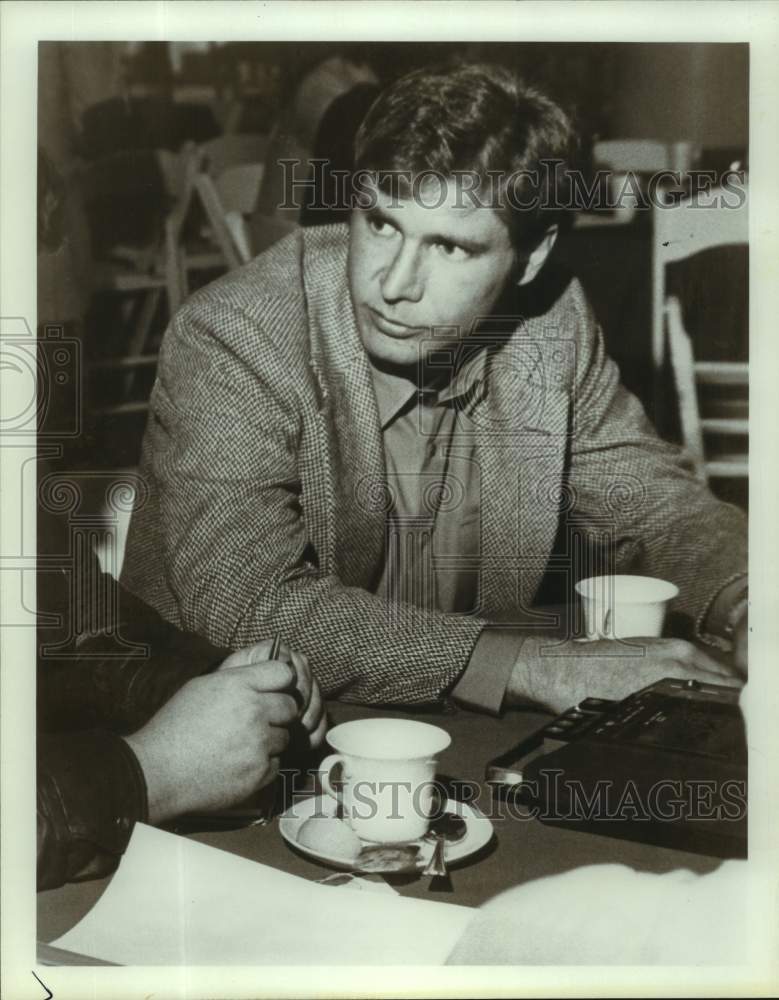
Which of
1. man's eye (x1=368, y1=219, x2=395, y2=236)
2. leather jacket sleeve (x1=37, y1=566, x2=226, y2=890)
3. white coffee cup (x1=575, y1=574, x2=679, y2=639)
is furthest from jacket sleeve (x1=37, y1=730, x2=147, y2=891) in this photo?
man's eye (x1=368, y1=219, x2=395, y2=236)

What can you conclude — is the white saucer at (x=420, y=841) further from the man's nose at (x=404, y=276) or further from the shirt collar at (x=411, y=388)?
the man's nose at (x=404, y=276)

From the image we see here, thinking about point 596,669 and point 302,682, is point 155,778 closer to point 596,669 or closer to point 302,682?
point 302,682

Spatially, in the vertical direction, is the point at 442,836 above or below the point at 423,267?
below

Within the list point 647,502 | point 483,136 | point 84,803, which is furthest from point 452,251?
point 84,803

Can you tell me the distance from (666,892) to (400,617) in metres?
0.45

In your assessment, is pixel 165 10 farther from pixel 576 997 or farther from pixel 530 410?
pixel 576 997

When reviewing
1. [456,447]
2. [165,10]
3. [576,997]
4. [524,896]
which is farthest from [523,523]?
[165,10]

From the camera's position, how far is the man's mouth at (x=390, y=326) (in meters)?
1.28

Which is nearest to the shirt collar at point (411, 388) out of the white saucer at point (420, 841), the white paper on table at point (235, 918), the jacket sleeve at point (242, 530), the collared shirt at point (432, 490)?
the collared shirt at point (432, 490)

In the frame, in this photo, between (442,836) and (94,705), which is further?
(94,705)

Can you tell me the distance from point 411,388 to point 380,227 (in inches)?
7.9

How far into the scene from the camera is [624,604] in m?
1.30

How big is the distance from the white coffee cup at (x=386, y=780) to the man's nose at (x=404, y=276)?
521 mm

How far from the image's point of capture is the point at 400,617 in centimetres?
127
